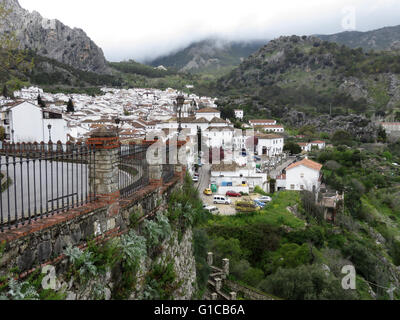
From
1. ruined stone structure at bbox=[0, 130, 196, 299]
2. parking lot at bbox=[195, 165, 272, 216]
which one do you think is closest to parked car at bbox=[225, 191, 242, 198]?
parking lot at bbox=[195, 165, 272, 216]

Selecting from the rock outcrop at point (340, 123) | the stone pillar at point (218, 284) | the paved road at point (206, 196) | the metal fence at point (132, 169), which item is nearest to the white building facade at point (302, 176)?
the paved road at point (206, 196)

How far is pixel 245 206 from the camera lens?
26.9 meters

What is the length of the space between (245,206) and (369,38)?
187 metres

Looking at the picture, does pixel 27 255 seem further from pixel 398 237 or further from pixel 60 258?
pixel 398 237

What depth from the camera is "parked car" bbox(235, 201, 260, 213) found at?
26575mm

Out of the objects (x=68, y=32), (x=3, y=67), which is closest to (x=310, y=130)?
(x=3, y=67)

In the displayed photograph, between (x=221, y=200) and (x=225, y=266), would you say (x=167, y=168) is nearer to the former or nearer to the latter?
(x=225, y=266)

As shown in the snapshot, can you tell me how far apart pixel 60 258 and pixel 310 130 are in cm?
→ 7753

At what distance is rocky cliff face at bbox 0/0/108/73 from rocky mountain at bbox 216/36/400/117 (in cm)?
5582

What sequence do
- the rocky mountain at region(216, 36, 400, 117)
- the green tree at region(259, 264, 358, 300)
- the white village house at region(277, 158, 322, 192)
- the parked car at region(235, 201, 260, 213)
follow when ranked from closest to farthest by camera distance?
1. the green tree at region(259, 264, 358, 300)
2. the parked car at region(235, 201, 260, 213)
3. the white village house at region(277, 158, 322, 192)
4. the rocky mountain at region(216, 36, 400, 117)

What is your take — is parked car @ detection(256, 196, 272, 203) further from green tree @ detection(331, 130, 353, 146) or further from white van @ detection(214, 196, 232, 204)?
green tree @ detection(331, 130, 353, 146)

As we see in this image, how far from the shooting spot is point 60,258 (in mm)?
3742

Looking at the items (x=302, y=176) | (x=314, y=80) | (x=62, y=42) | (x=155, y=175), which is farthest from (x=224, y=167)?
(x=62, y=42)
